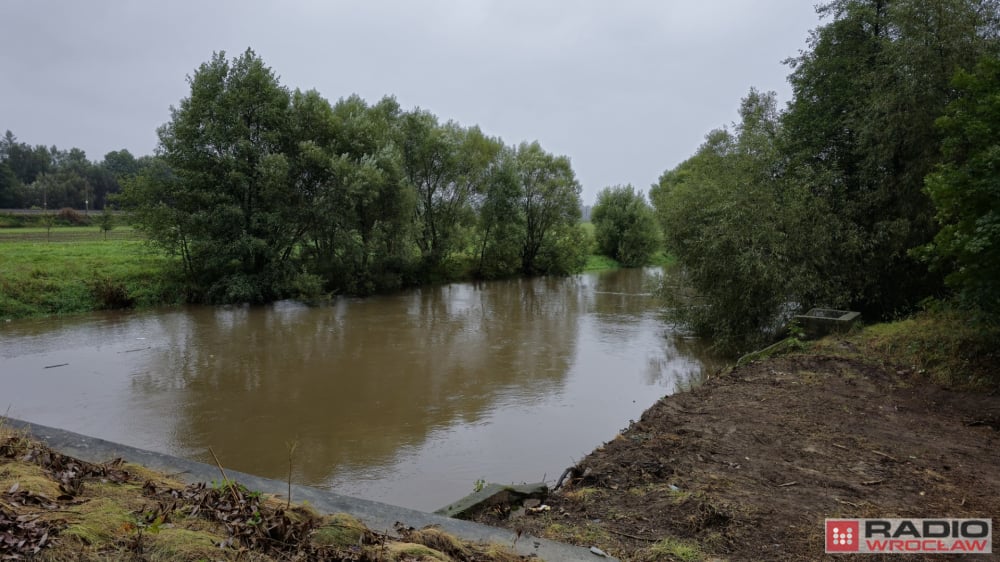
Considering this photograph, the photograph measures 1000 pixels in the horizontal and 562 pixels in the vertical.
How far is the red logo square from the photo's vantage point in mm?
3551

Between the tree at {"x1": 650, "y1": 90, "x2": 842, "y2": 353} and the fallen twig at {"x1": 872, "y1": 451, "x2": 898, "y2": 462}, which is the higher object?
the tree at {"x1": 650, "y1": 90, "x2": 842, "y2": 353}

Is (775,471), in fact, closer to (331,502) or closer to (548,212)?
(331,502)

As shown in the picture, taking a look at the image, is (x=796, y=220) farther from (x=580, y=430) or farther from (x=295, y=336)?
(x=295, y=336)

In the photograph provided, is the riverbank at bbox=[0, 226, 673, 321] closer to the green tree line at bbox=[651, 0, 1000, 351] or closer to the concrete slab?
the concrete slab

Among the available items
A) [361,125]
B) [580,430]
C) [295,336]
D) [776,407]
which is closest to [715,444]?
[776,407]

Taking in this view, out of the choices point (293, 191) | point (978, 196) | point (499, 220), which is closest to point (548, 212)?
point (499, 220)

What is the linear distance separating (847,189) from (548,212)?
64.8 feet

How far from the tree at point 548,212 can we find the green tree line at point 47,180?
41581 millimetres

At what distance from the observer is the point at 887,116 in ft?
39.6

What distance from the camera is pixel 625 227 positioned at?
42750 mm

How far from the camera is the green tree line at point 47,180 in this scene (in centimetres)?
5636

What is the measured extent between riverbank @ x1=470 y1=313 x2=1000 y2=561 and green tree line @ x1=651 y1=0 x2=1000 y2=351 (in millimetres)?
3290

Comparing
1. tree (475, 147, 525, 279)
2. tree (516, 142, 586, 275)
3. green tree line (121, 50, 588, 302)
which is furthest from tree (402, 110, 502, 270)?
tree (516, 142, 586, 275)

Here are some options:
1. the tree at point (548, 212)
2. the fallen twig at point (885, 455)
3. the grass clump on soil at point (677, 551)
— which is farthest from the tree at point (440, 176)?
the grass clump on soil at point (677, 551)
